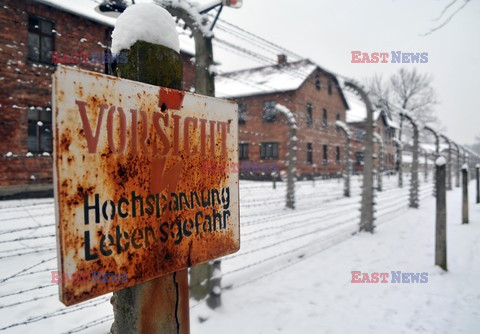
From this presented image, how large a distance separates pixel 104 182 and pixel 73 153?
0.11m

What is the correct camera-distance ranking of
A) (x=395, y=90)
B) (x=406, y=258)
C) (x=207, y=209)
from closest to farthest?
(x=207, y=209) < (x=406, y=258) < (x=395, y=90)

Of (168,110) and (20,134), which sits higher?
(20,134)

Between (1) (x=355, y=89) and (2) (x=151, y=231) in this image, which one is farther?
(1) (x=355, y=89)

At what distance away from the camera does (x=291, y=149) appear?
7582mm

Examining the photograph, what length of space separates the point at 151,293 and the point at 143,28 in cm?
89

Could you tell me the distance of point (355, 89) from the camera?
6262mm

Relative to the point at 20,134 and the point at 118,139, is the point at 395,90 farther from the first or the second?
the point at 118,139

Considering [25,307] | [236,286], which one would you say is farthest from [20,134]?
[236,286]

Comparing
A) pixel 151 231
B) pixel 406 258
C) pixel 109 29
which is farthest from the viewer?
pixel 109 29

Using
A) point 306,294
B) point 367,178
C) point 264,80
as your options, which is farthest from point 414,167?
point 264,80

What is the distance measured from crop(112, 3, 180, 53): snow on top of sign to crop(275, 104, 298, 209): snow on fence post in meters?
5.97

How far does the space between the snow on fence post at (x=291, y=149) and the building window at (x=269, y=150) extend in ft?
43.4

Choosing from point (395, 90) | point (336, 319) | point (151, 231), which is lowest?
point (336, 319)

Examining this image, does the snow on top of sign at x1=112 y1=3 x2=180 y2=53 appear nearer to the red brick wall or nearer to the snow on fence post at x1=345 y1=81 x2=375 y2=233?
the snow on fence post at x1=345 y1=81 x2=375 y2=233
